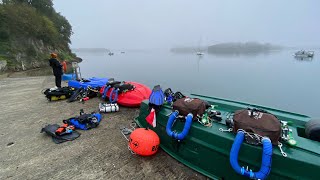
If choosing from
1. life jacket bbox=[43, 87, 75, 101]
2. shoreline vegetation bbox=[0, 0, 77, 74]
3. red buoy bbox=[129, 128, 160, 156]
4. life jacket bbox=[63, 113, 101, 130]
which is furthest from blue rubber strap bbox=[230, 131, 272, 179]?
shoreline vegetation bbox=[0, 0, 77, 74]

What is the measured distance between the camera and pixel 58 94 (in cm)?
682

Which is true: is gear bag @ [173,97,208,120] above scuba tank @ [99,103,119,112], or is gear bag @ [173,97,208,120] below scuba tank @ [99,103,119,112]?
above

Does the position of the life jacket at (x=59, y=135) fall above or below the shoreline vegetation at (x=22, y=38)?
below

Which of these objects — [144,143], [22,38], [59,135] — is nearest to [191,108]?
[144,143]

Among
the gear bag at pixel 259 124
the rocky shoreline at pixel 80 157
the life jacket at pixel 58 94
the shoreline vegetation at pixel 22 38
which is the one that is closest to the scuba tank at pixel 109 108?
the rocky shoreline at pixel 80 157

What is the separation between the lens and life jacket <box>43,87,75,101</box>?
6773 mm

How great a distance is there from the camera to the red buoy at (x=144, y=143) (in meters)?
3.12

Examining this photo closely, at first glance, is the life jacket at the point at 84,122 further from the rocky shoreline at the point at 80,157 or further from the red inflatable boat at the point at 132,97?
the red inflatable boat at the point at 132,97

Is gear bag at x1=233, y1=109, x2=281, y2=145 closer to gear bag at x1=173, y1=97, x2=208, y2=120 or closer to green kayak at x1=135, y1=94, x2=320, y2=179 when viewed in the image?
green kayak at x1=135, y1=94, x2=320, y2=179

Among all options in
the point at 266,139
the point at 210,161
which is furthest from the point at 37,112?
the point at 266,139

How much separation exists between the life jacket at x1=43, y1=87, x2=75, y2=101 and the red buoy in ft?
16.1

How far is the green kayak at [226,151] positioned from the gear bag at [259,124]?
0.17 m

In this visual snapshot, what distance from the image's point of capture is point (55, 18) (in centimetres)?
4459

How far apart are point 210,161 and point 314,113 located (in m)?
13.2
